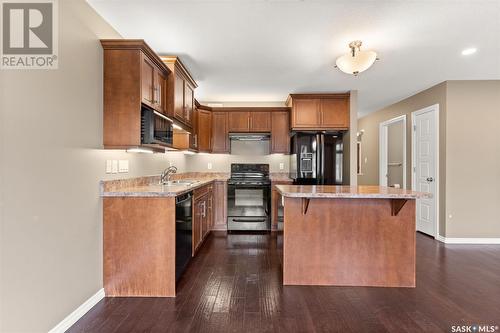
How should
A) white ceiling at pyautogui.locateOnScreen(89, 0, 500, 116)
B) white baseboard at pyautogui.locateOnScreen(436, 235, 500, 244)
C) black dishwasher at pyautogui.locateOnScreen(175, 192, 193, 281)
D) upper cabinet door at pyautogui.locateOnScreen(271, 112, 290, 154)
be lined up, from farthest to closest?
upper cabinet door at pyautogui.locateOnScreen(271, 112, 290, 154), white baseboard at pyautogui.locateOnScreen(436, 235, 500, 244), black dishwasher at pyautogui.locateOnScreen(175, 192, 193, 281), white ceiling at pyautogui.locateOnScreen(89, 0, 500, 116)

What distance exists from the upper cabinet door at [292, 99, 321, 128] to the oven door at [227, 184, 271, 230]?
4.23 feet

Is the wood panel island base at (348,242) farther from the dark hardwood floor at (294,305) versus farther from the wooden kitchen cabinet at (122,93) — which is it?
the wooden kitchen cabinet at (122,93)

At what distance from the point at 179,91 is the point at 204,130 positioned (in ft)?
5.28

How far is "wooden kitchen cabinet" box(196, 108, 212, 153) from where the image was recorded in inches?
180

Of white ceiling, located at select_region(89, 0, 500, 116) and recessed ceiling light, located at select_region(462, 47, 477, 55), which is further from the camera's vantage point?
recessed ceiling light, located at select_region(462, 47, 477, 55)

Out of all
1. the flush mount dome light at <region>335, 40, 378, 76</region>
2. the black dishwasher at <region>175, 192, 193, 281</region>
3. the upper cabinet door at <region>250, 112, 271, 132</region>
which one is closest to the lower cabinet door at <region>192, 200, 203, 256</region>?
the black dishwasher at <region>175, 192, 193, 281</region>

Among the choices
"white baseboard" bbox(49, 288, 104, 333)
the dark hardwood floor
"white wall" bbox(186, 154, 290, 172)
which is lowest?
the dark hardwood floor

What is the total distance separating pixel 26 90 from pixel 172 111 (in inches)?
57.3

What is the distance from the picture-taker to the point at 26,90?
150cm

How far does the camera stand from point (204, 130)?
4.64 metres

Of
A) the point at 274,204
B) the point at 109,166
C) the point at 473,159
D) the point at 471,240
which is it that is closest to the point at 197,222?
the point at 109,166

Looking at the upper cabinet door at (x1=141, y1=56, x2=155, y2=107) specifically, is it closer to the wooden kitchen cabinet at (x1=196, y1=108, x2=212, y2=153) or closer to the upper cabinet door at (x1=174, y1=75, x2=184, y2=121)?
the upper cabinet door at (x1=174, y1=75, x2=184, y2=121)

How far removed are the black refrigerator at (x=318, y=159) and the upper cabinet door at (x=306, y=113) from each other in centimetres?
18

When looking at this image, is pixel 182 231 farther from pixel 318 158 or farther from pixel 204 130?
pixel 318 158
